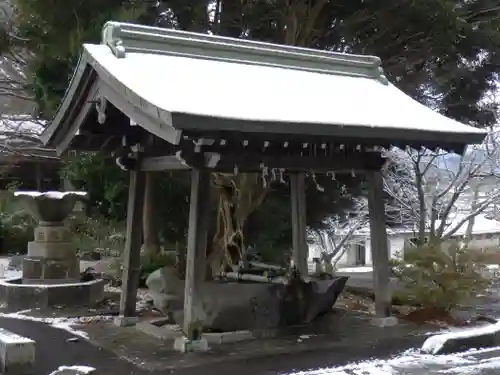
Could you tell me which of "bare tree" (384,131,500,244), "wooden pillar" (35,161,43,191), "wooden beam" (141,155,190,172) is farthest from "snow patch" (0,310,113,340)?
"wooden pillar" (35,161,43,191)

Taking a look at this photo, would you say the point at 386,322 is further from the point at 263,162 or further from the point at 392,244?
the point at 392,244

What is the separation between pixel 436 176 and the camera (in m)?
18.4

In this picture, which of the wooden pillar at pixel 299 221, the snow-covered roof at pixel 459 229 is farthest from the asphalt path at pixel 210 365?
the snow-covered roof at pixel 459 229

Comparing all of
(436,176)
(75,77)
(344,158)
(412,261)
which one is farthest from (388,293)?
(436,176)

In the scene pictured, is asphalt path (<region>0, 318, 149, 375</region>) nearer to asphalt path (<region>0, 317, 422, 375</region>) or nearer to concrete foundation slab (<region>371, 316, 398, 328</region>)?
asphalt path (<region>0, 317, 422, 375</region>)

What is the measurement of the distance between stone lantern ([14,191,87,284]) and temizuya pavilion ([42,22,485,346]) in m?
3.23

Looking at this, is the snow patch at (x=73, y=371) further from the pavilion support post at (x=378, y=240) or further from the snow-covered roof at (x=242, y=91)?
the pavilion support post at (x=378, y=240)

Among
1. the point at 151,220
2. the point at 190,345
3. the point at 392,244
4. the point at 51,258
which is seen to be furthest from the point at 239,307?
the point at 392,244

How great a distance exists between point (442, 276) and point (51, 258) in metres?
7.09

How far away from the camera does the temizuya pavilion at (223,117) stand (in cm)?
675

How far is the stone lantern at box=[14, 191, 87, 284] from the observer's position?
37.7 ft

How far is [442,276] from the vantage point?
927 cm

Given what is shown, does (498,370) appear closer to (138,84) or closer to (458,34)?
(138,84)

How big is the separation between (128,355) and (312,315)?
2.88 meters
